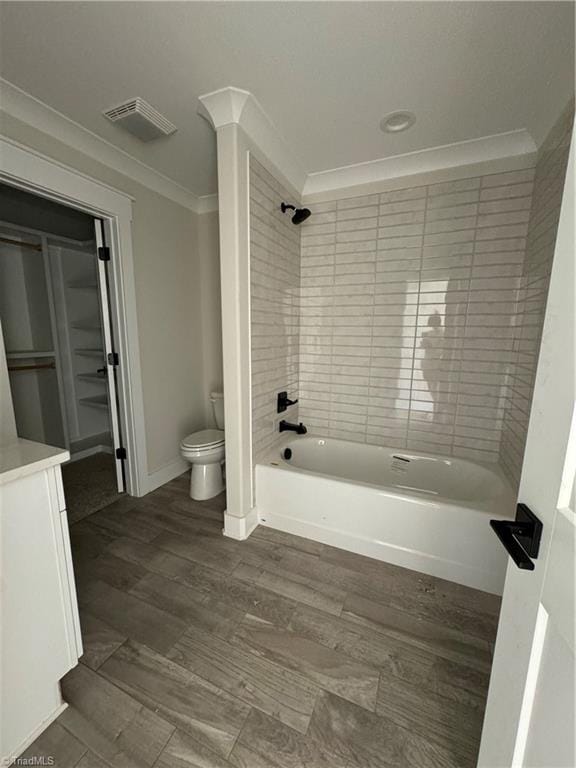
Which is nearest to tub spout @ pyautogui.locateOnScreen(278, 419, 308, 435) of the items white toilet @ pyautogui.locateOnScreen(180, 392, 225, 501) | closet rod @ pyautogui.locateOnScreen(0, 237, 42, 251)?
white toilet @ pyautogui.locateOnScreen(180, 392, 225, 501)

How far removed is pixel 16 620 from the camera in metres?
0.86

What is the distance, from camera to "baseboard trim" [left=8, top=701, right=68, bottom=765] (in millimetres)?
862

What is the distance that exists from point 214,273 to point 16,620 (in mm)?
2501

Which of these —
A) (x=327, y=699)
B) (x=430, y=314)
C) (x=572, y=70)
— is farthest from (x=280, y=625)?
(x=572, y=70)

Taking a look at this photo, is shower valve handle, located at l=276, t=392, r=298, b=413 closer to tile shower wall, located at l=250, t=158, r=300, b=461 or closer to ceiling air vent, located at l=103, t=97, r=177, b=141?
tile shower wall, located at l=250, t=158, r=300, b=461

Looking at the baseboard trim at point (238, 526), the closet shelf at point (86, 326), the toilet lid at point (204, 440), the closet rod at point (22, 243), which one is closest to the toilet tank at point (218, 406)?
the toilet lid at point (204, 440)

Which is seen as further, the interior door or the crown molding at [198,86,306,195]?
the interior door

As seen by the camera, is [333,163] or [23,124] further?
[333,163]

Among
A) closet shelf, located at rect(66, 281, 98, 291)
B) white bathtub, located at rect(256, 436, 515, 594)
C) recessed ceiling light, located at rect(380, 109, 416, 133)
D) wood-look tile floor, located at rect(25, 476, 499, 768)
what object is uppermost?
recessed ceiling light, located at rect(380, 109, 416, 133)

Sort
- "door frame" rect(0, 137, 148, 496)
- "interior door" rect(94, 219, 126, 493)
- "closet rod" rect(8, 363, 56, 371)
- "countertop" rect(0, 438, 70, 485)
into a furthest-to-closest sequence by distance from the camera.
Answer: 1. "closet rod" rect(8, 363, 56, 371)
2. "interior door" rect(94, 219, 126, 493)
3. "door frame" rect(0, 137, 148, 496)
4. "countertop" rect(0, 438, 70, 485)

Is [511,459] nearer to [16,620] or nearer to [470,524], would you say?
[470,524]

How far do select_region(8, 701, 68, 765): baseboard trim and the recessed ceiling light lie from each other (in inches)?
112

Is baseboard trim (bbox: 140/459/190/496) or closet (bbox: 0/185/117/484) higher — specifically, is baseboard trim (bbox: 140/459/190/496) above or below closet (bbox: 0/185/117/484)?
below

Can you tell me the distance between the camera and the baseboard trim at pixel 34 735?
0.86m
